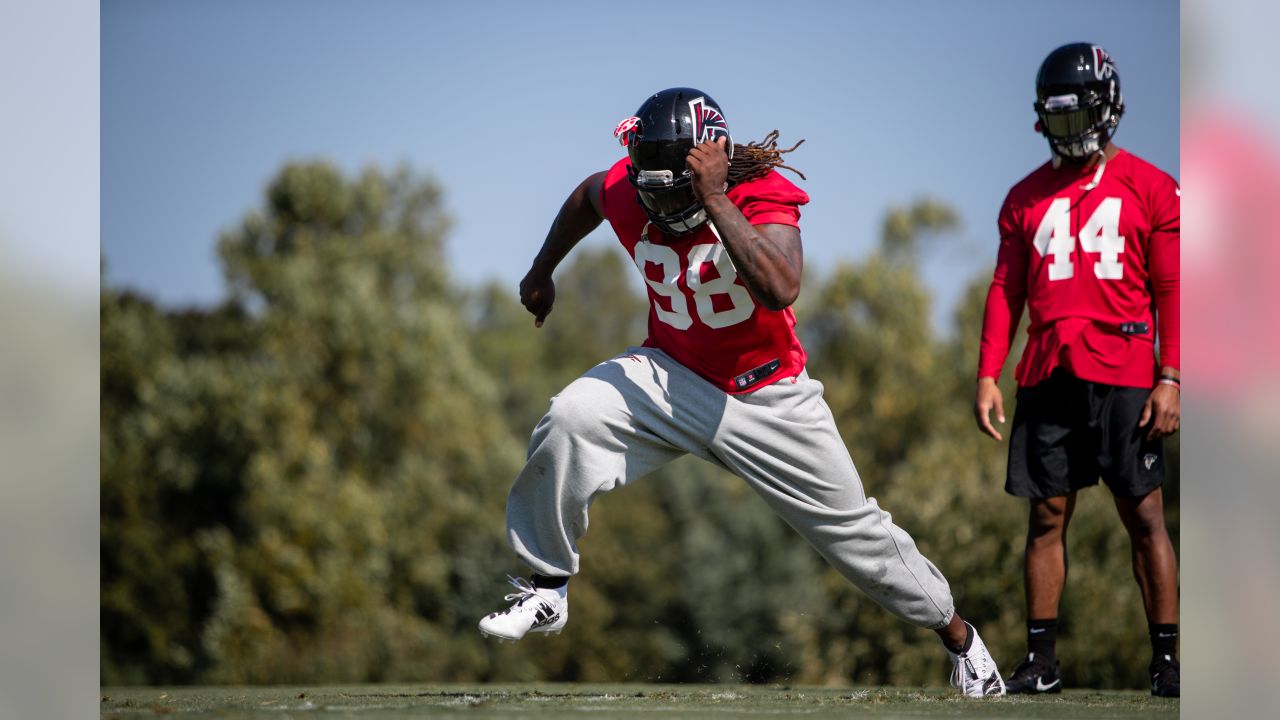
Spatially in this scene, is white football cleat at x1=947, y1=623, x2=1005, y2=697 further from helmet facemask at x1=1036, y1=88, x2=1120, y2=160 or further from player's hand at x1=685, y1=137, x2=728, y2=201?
player's hand at x1=685, y1=137, x2=728, y2=201

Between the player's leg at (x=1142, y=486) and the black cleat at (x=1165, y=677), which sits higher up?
the player's leg at (x=1142, y=486)

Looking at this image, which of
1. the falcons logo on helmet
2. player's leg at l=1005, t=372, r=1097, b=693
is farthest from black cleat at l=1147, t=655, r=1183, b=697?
the falcons logo on helmet

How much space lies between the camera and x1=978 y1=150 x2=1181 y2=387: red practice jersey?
17.1 feet

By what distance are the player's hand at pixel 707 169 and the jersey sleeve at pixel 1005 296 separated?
1.59m

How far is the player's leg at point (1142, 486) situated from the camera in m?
5.18

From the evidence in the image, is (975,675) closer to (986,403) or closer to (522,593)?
(986,403)

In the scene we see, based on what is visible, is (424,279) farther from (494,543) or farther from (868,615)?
(868,615)

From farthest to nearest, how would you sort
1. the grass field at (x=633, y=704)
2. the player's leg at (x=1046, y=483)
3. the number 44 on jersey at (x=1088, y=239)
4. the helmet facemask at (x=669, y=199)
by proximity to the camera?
the player's leg at (x=1046, y=483), the number 44 on jersey at (x=1088, y=239), the helmet facemask at (x=669, y=199), the grass field at (x=633, y=704)

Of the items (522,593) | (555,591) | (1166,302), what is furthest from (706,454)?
(1166,302)

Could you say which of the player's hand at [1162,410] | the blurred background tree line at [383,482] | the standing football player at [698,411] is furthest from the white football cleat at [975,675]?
the blurred background tree line at [383,482]

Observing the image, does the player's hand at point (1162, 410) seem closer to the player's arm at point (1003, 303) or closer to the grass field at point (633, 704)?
the player's arm at point (1003, 303)

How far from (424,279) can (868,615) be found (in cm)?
2581

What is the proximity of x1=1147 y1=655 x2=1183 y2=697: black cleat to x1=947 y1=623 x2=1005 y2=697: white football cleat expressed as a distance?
0.59 meters
